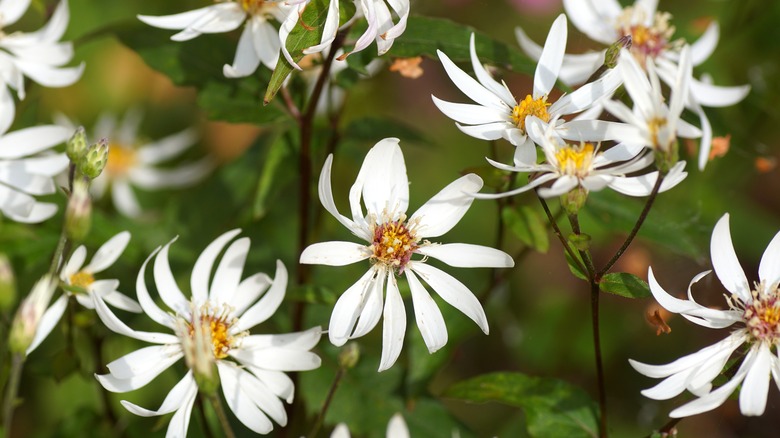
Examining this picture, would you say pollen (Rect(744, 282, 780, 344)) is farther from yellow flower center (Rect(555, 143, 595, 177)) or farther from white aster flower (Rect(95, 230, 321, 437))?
white aster flower (Rect(95, 230, 321, 437))

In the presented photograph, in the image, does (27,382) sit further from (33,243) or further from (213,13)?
(213,13)

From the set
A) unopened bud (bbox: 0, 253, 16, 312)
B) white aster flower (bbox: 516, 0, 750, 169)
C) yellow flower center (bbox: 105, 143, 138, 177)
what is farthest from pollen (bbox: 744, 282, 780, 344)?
yellow flower center (bbox: 105, 143, 138, 177)

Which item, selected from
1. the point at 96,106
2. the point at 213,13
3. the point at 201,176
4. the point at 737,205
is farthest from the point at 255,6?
the point at 96,106

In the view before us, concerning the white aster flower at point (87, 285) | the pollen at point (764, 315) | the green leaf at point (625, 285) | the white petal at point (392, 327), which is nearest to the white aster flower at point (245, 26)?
the white aster flower at point (87, 285)

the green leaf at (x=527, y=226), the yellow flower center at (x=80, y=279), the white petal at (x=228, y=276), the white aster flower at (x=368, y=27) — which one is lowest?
the yellow flower center at (x=80, y=279)

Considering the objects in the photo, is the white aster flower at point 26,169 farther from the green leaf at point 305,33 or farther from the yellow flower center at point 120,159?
the yellow flower center at point 120,159

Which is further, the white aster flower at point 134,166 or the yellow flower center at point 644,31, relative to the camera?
the white aster flower at point 134,166

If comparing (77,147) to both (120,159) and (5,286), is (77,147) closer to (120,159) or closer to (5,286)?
(5,286)
